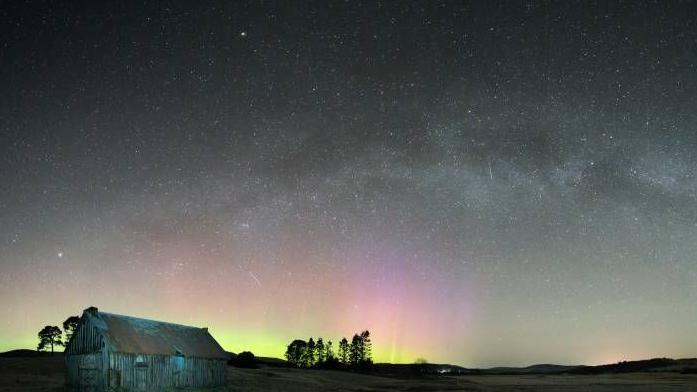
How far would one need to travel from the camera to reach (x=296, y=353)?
443ft

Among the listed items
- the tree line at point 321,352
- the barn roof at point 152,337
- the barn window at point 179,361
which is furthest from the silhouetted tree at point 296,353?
the barn window at point 179,361

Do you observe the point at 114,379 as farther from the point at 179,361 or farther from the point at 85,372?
the point at 179,361

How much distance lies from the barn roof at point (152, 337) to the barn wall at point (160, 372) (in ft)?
1.71

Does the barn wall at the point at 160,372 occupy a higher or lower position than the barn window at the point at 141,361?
lower

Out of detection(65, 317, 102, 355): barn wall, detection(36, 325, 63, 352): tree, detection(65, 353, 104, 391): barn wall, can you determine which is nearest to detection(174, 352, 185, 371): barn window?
detection(65, 353, 104, 391): barn wall

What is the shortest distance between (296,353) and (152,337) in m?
97.0

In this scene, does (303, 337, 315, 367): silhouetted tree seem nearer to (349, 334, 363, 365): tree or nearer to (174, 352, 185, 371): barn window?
(349, 334, 363, 365): tree

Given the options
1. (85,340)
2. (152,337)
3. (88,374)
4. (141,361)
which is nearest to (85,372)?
(88,374)

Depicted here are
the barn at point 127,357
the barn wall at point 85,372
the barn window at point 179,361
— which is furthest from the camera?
the barn window at point 179,361

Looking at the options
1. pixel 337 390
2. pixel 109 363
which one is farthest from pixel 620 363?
pixel 109 363

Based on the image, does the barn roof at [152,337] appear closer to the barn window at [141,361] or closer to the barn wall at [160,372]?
the barn window at [141,361]

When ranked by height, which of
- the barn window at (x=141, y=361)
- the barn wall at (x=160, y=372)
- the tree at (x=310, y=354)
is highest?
the barn window at (x=141, y=361)

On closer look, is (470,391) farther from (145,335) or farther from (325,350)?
(325,350)

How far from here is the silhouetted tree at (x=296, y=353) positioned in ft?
443
